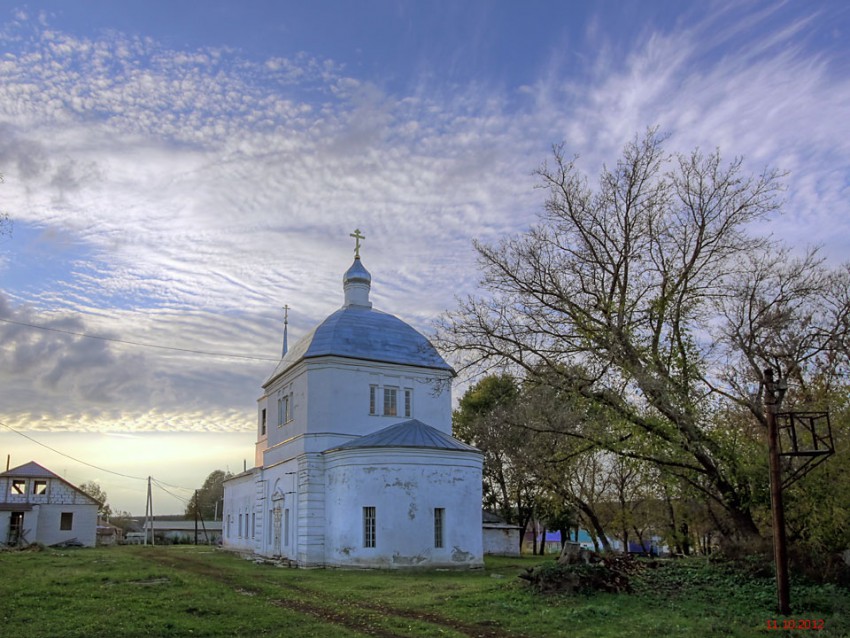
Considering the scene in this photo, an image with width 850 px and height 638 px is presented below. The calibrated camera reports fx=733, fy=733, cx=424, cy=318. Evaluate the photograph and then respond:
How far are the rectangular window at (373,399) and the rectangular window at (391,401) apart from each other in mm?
437

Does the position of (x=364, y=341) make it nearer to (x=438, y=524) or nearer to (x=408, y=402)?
(x=408, y=402)

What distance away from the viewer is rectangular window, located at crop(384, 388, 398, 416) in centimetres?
3116

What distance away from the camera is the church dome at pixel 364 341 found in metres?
30.8

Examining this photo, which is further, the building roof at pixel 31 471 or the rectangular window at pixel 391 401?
the building roof at pixel 31 471

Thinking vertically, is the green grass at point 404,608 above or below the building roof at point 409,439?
below

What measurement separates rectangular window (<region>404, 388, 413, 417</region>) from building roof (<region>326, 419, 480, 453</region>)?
2713mm

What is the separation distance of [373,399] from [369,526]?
20.4 ft

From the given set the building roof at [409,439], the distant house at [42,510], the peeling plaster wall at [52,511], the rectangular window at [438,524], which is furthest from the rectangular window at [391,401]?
the peeling plaster wall at [52,511]

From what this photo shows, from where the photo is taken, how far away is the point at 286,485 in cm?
3053

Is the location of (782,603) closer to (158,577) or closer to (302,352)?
(158,577)

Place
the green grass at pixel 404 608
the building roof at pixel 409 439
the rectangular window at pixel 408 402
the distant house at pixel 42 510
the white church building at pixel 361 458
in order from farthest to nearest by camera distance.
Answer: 1. the distant house at pixel 42 510
2. the rectangular window at pixel 408 402
3. the building roof at pixel 409 439
4. the white church building at pixel 361 458
5. the green grass at pixel 404 608

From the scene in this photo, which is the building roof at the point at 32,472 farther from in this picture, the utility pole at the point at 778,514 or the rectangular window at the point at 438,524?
the utility pole at the point at 778,514

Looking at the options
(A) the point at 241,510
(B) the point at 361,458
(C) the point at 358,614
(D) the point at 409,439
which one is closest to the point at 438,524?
(D) the point at 409,439

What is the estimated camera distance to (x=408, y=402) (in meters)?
31.7
